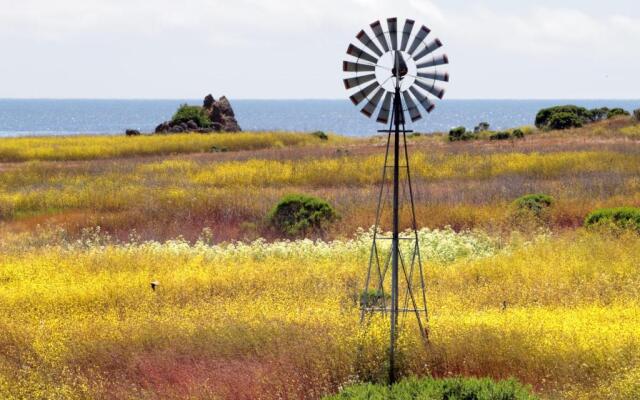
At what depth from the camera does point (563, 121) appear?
6284 centimetres

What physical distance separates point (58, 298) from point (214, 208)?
13.0m

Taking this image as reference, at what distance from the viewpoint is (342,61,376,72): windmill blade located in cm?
1017

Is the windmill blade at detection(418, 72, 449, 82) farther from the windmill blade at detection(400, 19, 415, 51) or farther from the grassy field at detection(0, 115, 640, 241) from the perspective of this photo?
the grassy field at detection(0, 115, 640, 241)

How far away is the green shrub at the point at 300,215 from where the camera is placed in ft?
78.4

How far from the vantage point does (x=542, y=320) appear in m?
11.7

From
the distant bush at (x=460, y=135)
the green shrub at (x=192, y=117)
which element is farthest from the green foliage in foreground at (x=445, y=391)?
the green shrub at (x=192, y=117)

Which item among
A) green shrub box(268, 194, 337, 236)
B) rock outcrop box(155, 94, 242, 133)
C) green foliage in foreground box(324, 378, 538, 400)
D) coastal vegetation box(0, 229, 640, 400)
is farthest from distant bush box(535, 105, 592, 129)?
green foliage in foreground box(324, 378, 538, 400)

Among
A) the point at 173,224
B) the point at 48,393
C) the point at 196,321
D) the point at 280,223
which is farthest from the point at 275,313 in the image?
the point at 173,224

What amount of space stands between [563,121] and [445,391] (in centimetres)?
5726

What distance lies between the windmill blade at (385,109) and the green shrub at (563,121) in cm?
5435

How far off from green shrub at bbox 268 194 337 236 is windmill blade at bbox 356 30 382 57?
13.9 meters

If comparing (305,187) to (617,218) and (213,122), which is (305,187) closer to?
(617,218)

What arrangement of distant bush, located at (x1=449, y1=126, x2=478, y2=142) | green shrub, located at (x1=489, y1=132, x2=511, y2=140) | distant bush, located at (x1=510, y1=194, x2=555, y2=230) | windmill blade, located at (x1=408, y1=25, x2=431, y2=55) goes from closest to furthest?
windmill blade, located at (x1=408, y1=25, x2=431, y2=55)
distant bush, located at (x1=510, y1=194, x2=555, y2=230)
green shrub, located at (x1=489, y1=132, x2=511, y2=140)
distant bush, located at (x1=449, y1=126, x2=478, y2=142)

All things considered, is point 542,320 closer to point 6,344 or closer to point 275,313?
point 275,313
